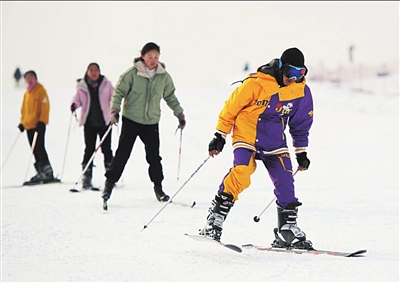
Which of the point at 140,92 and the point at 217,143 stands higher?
the point at 140,92

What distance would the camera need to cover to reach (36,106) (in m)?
10.3

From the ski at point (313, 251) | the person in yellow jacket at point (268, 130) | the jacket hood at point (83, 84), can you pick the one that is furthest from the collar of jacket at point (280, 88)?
the jacket hood at point (83, 84)

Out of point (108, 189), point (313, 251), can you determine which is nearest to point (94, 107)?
point (108, 189)

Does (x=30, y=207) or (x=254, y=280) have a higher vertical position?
(x=254, y=280)

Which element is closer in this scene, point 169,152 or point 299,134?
point 299,134

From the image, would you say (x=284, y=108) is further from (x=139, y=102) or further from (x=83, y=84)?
(x=83, y=84)

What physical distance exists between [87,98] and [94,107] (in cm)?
19

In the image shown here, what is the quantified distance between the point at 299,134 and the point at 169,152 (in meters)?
9.89

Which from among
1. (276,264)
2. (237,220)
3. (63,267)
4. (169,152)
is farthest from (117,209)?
(169,152)

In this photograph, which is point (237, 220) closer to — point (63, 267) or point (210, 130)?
point (63, 267)

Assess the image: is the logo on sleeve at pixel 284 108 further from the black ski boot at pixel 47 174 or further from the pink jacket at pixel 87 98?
the black ski boot at pixel 47 174

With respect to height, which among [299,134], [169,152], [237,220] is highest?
[299,134]

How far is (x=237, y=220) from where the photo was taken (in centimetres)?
648

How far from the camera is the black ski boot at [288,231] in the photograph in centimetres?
490
